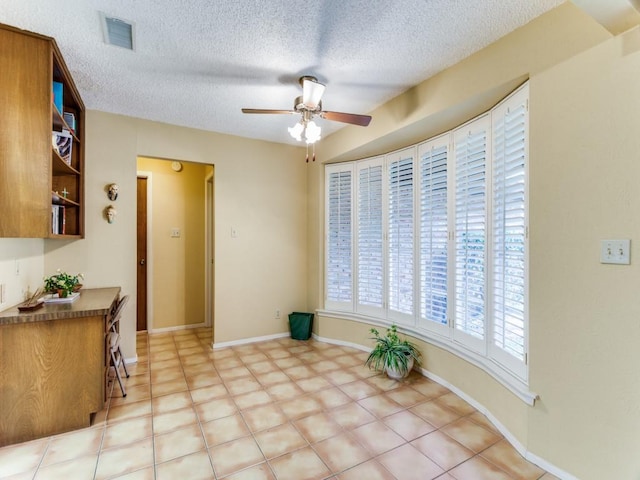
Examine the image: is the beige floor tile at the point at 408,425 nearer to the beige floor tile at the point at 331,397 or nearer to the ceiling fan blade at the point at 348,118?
the beige floor tile at the point at 331,397

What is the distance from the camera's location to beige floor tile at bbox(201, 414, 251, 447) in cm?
204

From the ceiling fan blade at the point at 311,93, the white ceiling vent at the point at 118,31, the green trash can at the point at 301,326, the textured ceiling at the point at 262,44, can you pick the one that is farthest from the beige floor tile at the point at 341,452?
the white ceiling vent at the point at 118,31

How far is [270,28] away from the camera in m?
1.90

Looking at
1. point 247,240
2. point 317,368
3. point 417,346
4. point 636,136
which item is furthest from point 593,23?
point 247,240

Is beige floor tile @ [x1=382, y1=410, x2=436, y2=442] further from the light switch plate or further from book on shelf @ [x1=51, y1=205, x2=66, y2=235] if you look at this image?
book on shelf @ [x1=51, y1=205, x2=66, y2=235]

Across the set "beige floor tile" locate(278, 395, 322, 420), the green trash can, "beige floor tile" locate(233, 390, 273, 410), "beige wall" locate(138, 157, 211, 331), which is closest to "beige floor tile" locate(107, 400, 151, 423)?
"beige floor tile" locate(233, 390, 273, 410)

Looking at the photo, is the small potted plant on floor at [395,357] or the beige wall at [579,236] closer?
the beige wall at [579,236]

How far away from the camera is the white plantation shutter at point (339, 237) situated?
12.7ft

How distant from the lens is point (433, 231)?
293 centimetres

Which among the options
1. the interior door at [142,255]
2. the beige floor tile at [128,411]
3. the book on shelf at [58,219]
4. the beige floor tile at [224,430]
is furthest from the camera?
the interior door at [142,255]

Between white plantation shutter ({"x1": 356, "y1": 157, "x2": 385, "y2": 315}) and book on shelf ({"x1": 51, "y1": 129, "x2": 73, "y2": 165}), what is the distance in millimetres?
2824

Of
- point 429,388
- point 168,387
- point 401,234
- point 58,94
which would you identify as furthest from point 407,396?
point 58,94

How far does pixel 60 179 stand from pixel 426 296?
3649mm

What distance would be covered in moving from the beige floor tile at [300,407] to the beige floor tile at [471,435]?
3.05ft
